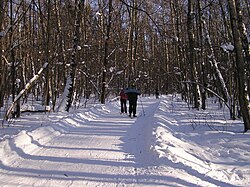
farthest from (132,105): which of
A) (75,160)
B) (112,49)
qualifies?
(112,49)

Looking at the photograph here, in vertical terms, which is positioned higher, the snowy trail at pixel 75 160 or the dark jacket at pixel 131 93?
the dark jacket at pixel 131 93

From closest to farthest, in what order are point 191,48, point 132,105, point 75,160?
1. point 75,160
2. point 132,105
3. point 191,48

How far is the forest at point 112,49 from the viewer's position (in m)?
12.2

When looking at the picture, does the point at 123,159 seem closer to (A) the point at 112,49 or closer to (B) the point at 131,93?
(B) the point at 131,93

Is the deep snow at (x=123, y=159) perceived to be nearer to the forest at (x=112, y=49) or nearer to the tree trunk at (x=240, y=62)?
the tree trunk at (x=240, y=62)

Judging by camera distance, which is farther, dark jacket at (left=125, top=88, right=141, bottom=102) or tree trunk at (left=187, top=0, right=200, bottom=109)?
tree trunk at (left=187, top=0, right=200, bottom=109)

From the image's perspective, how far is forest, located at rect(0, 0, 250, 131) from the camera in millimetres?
12180

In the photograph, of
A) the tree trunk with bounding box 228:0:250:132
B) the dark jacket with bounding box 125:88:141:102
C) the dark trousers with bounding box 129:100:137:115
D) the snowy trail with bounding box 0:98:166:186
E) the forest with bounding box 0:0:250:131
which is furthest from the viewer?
the dark jacket with bounding box 125:88:141:102

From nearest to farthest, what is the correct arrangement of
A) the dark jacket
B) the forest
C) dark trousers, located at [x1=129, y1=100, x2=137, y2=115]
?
the forest
dark trousers, located at [x1=129, y1=100, x2=137, y2=115]
the dark jacket

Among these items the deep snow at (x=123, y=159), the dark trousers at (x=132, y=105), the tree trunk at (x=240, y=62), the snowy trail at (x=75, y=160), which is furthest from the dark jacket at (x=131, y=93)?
the tree trunk at (x=240, y=62)

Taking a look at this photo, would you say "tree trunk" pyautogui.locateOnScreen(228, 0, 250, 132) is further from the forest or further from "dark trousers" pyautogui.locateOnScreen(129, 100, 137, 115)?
"dark trousers" pyautogui.locateOnScreen(129, 100, 137, 115)

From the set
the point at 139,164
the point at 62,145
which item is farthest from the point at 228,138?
the point at 62,145

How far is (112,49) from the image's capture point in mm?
34625

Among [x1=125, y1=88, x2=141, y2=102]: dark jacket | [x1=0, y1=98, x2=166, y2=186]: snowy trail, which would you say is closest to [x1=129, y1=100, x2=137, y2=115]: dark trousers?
[x1=125, y1=88, x2=141, y2=102]: dark jacket
